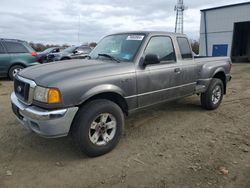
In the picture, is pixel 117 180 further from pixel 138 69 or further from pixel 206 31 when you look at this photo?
pixel 206 31

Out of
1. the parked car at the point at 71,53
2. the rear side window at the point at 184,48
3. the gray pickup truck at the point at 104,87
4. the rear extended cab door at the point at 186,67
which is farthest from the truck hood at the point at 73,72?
the parked car at the point at 71,53

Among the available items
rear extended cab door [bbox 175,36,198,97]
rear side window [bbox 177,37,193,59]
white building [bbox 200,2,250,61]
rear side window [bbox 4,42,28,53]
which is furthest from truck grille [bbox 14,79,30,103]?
white building [bbox 200,2,250,61]

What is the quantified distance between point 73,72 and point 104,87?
506mm

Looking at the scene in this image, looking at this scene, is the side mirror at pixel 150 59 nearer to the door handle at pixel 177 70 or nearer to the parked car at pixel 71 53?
the door handle at pixel 177 70

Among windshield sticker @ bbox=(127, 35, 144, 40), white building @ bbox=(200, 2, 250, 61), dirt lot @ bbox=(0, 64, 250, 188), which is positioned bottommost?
dirt lot @ bbox=(0, 64, 250, 188)

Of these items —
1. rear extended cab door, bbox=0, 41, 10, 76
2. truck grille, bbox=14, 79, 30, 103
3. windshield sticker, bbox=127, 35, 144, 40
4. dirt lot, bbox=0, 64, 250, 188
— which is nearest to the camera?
dirt lot, bbox=0, 64, 250, 188

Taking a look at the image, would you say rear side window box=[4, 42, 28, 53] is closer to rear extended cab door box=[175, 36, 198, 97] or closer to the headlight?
rear extended cab door box=[175, 36, 198, 97]

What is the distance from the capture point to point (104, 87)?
4027mm

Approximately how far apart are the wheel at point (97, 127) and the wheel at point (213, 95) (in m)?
2.99

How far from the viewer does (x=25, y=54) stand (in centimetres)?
1181

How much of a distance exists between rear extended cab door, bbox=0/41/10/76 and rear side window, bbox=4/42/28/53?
199 millimetres

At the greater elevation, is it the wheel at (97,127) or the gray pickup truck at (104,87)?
the gray pickup truck at (104,87)

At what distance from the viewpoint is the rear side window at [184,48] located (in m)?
5.70

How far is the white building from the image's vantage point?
77.3ft
